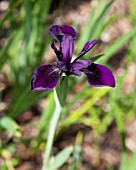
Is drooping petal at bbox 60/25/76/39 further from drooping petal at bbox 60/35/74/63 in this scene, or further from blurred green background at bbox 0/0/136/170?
blurred green background at bbox 0/0/136/170

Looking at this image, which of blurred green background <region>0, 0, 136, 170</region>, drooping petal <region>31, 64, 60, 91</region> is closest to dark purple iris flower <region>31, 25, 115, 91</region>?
drooping petal <region>31, 64, 60, 91</region>

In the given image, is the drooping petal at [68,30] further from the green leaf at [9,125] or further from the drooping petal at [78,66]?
the green leaf at [9,125]

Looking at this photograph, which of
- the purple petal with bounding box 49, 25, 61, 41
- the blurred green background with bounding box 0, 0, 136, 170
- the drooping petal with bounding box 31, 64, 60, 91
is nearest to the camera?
the drooping petal with bounding box 31, 64, 60, 91

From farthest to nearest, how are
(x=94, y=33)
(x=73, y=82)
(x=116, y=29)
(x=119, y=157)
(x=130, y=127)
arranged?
(x=116, y=29)
(x=130, y=127)
(x=119, y=157)
(x=73, y=82)
(x=94, y=33)

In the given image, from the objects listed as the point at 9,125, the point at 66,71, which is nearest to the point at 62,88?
the point at 66,71

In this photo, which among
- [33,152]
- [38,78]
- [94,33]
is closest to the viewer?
[38,78]

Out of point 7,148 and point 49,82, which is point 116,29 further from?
point 49,82

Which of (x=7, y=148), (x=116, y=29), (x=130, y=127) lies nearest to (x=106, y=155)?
(x=130, y=127)
